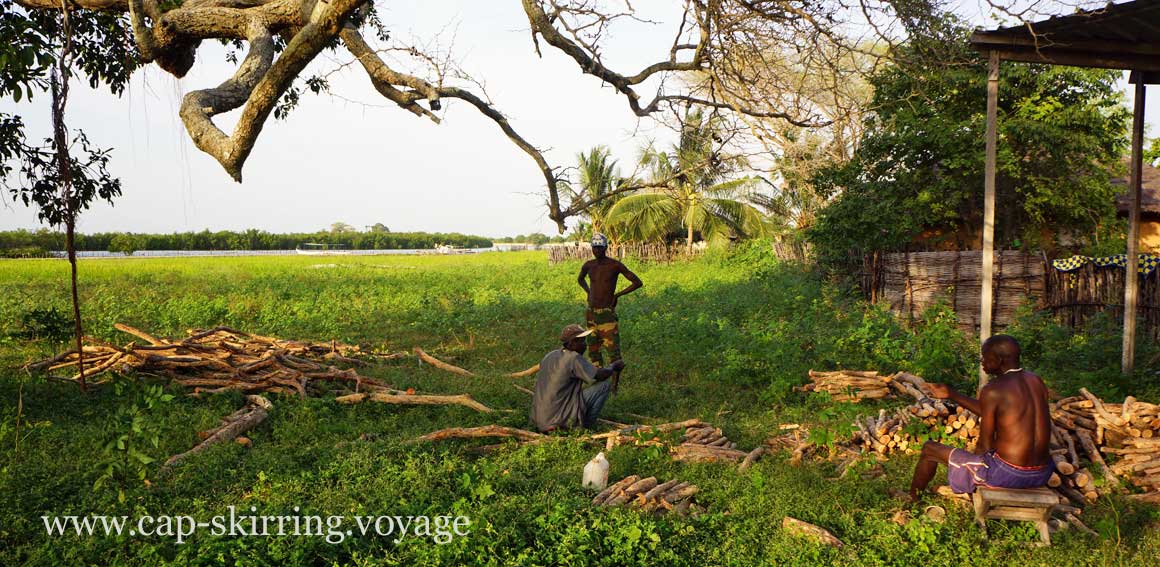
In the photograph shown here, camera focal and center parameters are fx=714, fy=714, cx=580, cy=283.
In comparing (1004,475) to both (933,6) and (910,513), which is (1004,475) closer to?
(910,513)

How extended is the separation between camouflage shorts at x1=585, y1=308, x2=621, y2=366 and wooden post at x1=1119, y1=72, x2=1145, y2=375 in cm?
550

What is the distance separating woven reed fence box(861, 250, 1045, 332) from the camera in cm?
1134

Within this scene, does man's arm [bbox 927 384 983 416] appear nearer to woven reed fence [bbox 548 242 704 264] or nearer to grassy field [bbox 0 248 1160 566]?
grassy field [bbox 0 248 1160 566]

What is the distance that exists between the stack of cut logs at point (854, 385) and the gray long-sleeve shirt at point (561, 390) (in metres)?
2.64

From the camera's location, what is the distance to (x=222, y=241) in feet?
236

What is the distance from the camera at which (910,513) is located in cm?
465

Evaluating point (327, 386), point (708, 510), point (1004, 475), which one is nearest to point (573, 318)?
point (327, 386)

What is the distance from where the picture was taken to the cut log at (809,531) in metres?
4.21

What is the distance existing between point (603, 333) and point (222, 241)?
73.0 m

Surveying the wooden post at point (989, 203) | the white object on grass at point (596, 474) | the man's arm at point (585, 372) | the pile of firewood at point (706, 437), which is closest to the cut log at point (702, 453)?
the pile of firewood at point (706, 437)

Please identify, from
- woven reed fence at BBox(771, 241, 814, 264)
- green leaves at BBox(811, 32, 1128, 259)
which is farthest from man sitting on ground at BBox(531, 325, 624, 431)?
woven reed fence at BBox(771, 241, 814, 264)

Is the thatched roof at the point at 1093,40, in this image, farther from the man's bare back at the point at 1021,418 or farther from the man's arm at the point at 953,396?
the man's arm at the point at 953,396

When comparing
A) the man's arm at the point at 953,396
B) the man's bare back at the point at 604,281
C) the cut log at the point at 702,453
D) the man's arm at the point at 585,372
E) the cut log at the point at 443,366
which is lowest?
the cut log at the point at 702,453

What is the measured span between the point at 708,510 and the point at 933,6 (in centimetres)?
405
